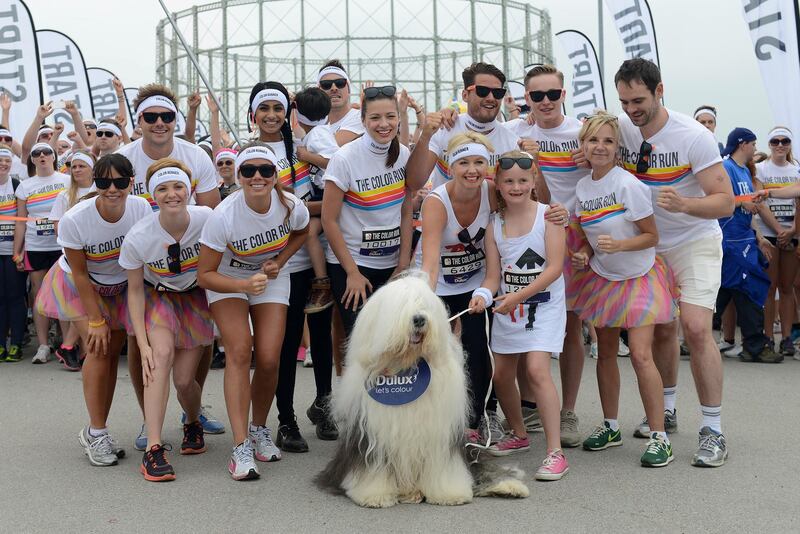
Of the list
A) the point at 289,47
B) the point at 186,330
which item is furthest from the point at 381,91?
the point at 289,47

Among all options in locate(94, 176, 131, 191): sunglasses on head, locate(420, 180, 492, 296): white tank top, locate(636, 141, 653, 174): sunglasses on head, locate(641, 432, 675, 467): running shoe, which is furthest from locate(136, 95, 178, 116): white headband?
locate(641, 432, 675, 467): running shoe

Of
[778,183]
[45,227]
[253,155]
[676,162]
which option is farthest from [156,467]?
[778,183]

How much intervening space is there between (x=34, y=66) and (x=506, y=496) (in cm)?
981

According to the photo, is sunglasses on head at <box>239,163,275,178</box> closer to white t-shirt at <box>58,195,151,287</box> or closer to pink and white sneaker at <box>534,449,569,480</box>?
white t-shirt at <box>58,195,151,287</box>

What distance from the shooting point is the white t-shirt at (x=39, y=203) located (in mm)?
8898

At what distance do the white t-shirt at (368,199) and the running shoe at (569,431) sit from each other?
1.54 meters

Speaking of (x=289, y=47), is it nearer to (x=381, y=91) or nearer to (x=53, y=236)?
(x=53, y=236)

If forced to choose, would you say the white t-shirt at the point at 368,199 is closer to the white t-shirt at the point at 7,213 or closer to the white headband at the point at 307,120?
the white headband at the point at 307,120

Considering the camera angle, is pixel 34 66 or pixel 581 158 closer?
pixel 581 158

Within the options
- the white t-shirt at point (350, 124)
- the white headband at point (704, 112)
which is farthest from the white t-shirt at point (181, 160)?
the white headband at point (704, 112)

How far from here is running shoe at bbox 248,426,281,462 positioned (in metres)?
4.98

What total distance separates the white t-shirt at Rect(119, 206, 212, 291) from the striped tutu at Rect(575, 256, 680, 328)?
7.72ft

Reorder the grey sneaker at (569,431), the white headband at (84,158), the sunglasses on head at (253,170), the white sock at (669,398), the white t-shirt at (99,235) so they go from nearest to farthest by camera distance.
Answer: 1. the sunglasses on head at (253,170)
2. the white t-shirt at (99,235)
3. the grey sneaker at (569,431)
4. the white sock at (669,398)
5. the white headband at (84,158)

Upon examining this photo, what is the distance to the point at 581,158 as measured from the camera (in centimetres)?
509
